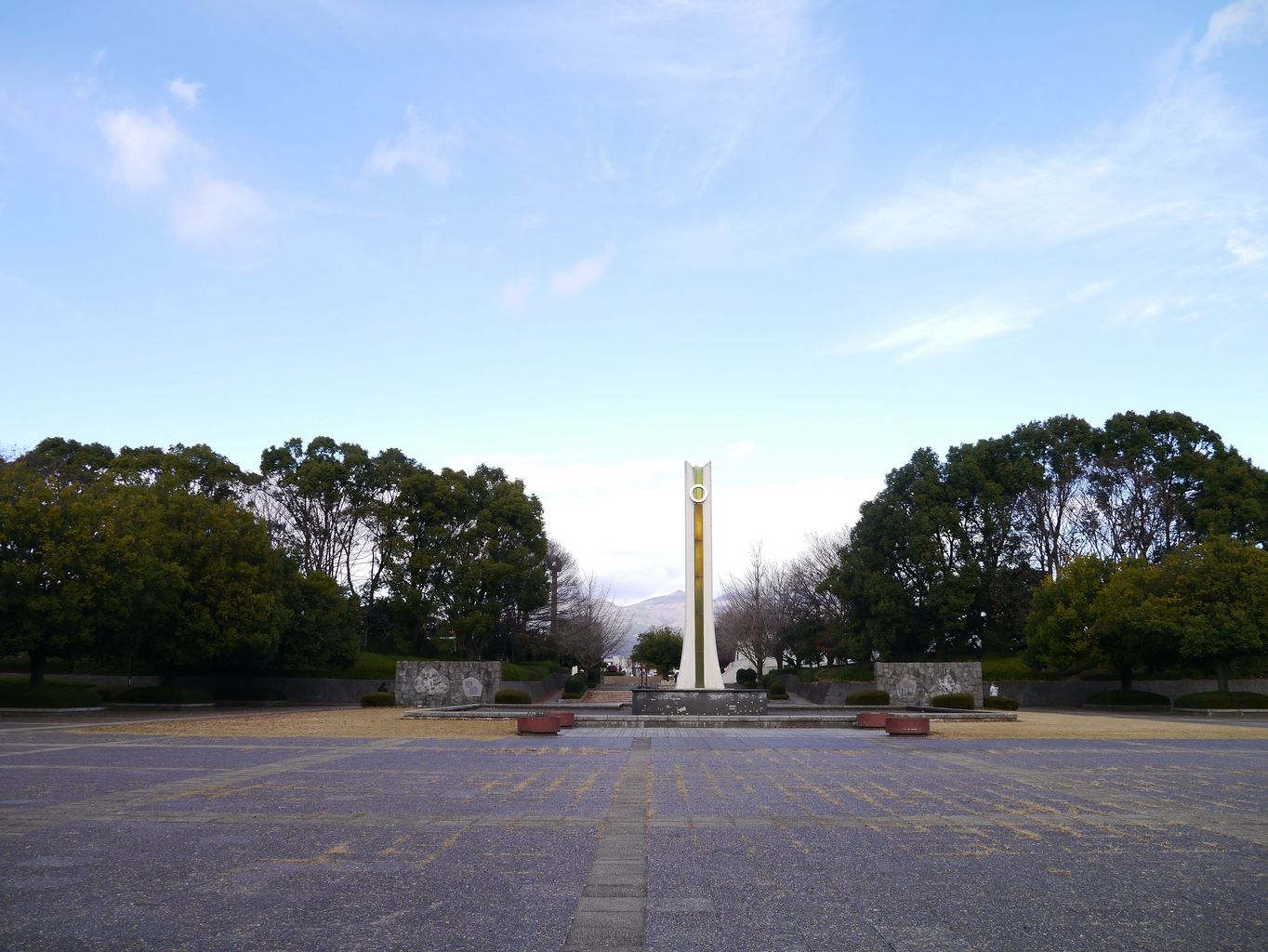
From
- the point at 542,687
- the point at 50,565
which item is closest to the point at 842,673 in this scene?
the point at 542,687

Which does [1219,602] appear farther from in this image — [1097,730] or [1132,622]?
[1097,730]

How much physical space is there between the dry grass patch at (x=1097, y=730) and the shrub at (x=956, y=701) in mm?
2663

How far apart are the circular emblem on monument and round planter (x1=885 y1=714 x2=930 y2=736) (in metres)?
17.1

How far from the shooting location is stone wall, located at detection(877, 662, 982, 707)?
32.0 meters

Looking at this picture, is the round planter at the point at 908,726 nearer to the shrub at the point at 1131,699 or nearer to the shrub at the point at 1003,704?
the shrub at the point at 1003,704

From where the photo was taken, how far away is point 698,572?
2852cm

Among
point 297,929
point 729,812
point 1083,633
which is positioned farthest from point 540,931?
point 1083,633

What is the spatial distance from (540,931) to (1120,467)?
42.2 m

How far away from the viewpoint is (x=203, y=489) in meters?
43.2

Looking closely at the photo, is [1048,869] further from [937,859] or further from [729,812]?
[729,812]

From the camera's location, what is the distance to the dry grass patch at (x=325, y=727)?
770 inches

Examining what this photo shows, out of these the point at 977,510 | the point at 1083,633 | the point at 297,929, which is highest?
the point at 977,510

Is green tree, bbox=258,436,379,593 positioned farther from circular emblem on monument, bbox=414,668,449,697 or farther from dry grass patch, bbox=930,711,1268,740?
dry grass patch, bbox=930,711,1268,740

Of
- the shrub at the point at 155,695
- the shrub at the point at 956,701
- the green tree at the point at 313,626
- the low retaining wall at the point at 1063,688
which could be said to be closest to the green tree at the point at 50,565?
the shrub at the point at 155,695
